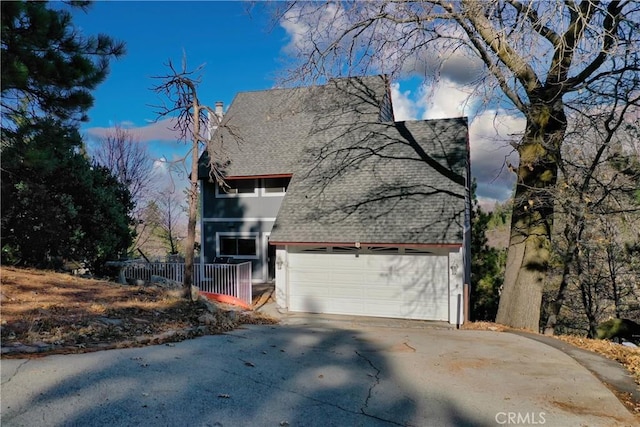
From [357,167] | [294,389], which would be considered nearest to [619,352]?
[294,389]

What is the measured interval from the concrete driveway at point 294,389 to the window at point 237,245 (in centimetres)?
1234

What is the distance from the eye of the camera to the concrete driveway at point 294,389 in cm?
379

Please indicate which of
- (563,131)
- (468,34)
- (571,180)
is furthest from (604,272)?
(468,34)

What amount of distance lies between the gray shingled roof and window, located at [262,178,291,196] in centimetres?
78

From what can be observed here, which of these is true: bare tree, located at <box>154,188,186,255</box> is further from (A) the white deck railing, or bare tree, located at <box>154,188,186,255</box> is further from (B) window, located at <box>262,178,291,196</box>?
(A) the white deck railing

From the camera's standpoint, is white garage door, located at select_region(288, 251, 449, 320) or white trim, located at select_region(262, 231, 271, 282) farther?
white trim, located at select_region(262, 231, 271, 282)

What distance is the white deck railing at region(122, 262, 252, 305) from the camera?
13938mm

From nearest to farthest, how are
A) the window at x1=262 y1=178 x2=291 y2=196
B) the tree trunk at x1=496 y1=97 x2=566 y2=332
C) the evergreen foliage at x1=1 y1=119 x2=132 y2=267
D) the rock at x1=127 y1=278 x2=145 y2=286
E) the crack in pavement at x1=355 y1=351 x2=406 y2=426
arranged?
the crack in pavement at x1=355 y1=351 x2=406 y2=426, the tree trunk at x1=496 y1=97 x2=566 y2=332, the evergreen foliage at x1=1 y1=119 x2=132 y2=267, the rock at x1=127 y1=278 x2=145 y2=286, the window at x1=262 y1=178 x2=291 y2=196

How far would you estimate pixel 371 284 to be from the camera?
13.2 metres

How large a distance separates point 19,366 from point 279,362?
2.95 meters

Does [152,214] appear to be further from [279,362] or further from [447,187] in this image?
[279,362]

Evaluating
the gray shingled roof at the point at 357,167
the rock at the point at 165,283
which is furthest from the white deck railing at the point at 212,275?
the gray shingled roof at the point at 357,167

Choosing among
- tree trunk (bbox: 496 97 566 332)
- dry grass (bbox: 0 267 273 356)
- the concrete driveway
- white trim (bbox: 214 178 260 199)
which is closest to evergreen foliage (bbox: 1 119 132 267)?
dry grass (bbox: 0 267 273 356)

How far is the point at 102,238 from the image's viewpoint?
50.4 ft
